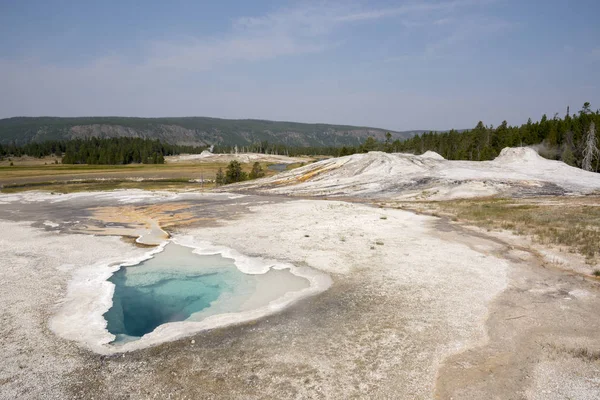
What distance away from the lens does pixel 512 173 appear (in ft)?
172

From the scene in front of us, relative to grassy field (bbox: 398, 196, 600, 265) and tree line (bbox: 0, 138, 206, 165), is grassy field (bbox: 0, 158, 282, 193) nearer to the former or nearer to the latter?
tree line (bbox: 0, 138, 206, 165)

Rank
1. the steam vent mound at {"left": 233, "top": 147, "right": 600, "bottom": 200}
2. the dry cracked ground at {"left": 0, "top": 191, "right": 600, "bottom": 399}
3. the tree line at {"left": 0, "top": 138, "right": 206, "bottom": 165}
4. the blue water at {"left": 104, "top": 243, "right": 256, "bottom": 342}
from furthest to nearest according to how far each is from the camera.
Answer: the tree line at {"left": 0, "top": 138, "right": 206, "bottom": 165} < the steam vent mound at {"left": 233, "top": 147, "right": 600, "bottom": 200} < the blue water at {"left": 104, "top": 243, "right": 256, "bottom": 342} < the dry cracked ground at {"left": 0, "top": 191, "right": 600, "bottom": 399}

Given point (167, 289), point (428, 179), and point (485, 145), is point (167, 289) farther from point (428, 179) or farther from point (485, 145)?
point (485, 145)

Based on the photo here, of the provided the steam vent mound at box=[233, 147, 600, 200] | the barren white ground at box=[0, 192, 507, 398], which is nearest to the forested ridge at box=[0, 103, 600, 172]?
the steam vent mound at box=[233, 147, 600, 200]

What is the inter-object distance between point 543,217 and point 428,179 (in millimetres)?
23037

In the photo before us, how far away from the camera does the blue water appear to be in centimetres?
1314

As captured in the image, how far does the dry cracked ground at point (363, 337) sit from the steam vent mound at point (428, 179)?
85.7ft

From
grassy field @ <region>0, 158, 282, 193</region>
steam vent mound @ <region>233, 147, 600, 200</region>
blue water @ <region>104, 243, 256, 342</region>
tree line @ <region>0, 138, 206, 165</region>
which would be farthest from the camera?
tree line @ <region>0, 138, 206, 165</region>

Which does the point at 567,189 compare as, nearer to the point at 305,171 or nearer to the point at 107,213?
the point at 305,171

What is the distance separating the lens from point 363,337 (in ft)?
36.8

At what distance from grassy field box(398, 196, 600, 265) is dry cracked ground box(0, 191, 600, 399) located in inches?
115

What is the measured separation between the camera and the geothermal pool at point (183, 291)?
13.2 metres

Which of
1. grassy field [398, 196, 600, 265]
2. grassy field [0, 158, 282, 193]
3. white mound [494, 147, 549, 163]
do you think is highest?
white mound [494, 147, 549, 163]

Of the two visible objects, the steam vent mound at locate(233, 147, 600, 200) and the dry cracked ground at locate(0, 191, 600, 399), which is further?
the steam vent mound at locate(233, 147, 600, 200)
